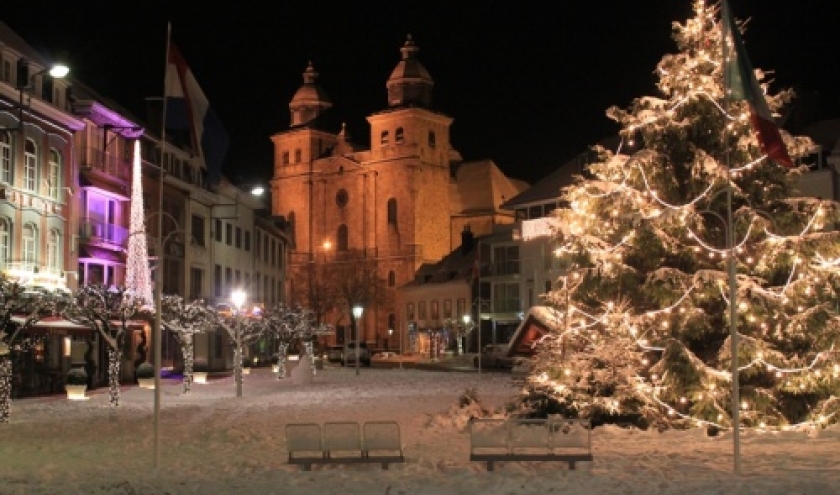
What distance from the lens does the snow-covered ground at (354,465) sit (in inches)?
581

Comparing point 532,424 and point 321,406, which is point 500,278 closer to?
point 321,406

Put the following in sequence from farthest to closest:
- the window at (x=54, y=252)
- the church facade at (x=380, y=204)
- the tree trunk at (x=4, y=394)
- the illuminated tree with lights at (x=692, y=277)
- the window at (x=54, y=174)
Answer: the church facade at (x=380, y=204), the window at (x=54, y=174), the window at (x=54, y=252), the tree trunk at (x=4, y=394), the illuminated tree with lights at (x=692, y=277)

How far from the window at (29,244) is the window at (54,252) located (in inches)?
40.0

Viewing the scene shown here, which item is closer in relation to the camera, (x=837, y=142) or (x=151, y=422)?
(x=151, y=422)

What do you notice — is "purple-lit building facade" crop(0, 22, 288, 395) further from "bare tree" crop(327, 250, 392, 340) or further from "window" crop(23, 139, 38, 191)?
"bare tree" crop(327, 250, 392, 340)

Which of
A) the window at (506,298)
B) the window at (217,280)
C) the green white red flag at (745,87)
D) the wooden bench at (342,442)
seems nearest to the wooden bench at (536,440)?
the wooden bench at (342,442)

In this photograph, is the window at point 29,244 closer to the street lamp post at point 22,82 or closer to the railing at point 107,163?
the street lamp post at point 22,82

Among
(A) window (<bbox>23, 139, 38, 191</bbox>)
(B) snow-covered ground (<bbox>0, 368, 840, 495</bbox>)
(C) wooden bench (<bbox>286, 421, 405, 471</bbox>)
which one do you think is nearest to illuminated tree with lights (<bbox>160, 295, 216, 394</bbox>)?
(A) window (<bbox>23, 139, 38, 191</bbox>)

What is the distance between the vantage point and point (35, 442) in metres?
20.3

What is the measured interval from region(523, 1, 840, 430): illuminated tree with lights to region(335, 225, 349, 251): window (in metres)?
99.3

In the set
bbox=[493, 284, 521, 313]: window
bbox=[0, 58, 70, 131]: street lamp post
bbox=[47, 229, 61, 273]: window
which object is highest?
bbox=[0, 58, 70, 131]: street lamp post

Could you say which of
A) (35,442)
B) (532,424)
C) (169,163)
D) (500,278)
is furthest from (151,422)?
(500,278)

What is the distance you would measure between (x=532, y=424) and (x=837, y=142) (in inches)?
1597

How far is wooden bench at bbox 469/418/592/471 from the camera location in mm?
16156
